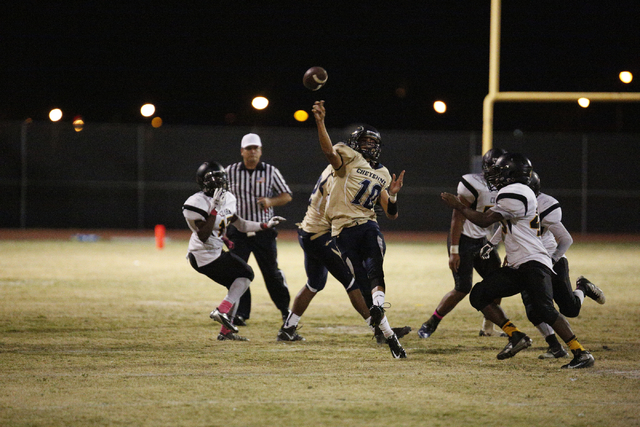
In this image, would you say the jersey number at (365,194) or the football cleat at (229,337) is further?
the football cleat at (229,337)

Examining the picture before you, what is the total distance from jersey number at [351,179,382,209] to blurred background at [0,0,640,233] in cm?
1569

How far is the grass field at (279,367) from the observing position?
4.88 m

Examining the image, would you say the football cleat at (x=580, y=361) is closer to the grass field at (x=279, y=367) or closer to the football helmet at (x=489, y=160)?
the grass field at (x=279, y=367)

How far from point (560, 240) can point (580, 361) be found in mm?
1279

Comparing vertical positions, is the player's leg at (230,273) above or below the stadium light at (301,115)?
below

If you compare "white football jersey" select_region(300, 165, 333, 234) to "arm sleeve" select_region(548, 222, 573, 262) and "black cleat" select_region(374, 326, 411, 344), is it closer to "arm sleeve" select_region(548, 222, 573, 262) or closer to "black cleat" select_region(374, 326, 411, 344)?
"black cleat" select_region(374, 326, 411, 344)

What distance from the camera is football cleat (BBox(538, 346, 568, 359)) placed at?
675cm

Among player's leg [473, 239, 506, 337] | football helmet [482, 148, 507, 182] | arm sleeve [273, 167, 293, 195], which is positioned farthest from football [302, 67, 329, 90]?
player's leg [473, 239, 506, 337]

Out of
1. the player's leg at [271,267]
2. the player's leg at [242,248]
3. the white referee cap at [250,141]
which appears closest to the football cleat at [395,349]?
the player's leg at [271,267]

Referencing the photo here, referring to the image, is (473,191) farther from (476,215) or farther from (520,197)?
(520,197)

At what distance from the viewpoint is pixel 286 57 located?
3269 cm

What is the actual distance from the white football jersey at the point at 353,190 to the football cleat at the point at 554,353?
76.9 inches

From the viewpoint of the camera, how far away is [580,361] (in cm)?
631

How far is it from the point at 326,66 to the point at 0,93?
42.1 feet
